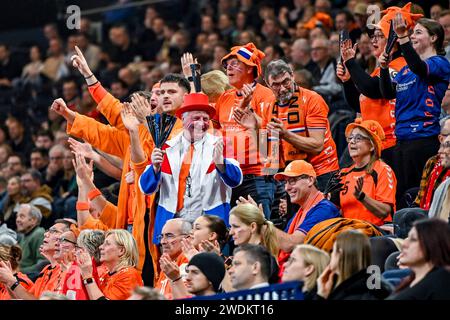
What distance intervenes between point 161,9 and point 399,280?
11936mm

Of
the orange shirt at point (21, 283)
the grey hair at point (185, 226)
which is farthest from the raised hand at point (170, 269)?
the orange shirt at point (21, 283)

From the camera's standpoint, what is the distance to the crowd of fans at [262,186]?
7059 millimetres

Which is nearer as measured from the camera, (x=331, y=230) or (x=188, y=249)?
(x=331, y=230)

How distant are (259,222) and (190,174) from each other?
0.88m

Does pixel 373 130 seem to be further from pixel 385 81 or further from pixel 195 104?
pixel 195 104

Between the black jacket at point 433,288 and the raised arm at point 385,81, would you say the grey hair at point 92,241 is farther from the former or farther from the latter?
the black jacket at point 433,288

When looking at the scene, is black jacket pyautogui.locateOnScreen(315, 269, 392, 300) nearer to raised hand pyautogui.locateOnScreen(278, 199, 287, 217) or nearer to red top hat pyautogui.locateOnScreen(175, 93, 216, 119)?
red top hat pyautogui.locateOnScreen(175, 93, 216, 119)

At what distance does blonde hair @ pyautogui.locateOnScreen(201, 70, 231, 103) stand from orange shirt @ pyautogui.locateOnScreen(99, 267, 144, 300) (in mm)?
1721

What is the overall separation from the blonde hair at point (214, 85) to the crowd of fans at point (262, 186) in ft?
0.05

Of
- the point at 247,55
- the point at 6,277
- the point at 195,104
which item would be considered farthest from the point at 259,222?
the point at 6,277

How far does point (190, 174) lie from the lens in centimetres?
854

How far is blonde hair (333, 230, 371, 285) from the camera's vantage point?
645cm
